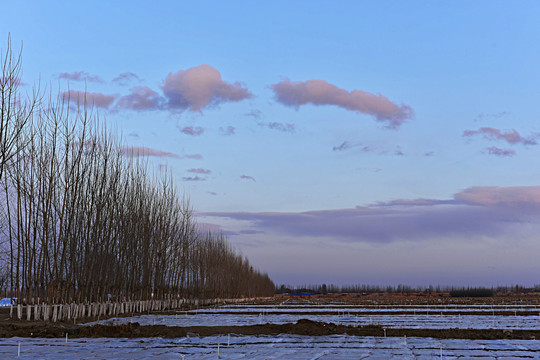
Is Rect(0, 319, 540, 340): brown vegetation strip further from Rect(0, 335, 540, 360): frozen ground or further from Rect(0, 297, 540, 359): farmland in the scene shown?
Rect(0, 335, 540, 360): frozen ground

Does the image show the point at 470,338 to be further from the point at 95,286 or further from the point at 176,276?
the point at 176,276

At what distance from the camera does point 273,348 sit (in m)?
17.4

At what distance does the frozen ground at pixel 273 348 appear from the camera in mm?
15672

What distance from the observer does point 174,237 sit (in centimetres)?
4944

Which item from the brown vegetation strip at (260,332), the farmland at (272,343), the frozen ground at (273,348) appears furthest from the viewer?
the brown vegetation strip at (260,332)

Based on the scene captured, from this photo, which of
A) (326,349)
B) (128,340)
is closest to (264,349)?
(326,349)

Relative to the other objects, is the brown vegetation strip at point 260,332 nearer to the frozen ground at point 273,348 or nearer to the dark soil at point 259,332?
the dark soil at point 259,332

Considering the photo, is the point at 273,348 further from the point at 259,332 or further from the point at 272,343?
the point at 259,332

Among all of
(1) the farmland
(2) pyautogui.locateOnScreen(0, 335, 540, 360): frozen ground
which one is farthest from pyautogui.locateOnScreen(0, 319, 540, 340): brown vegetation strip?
(2) pyautogui.locateOnScreen(0, 335, 540, 360): frozen ground

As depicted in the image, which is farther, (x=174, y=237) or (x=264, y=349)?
(x=174, y=237)

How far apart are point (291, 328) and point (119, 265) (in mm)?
19445

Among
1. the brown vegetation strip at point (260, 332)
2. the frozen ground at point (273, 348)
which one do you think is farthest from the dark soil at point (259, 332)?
the frozen ground at point (273, 348)

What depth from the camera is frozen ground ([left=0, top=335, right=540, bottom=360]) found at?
51.4 ft

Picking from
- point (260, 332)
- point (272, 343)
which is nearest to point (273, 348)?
point (272, 343)
